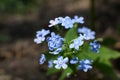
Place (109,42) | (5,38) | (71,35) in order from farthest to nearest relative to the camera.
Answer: (5,38), (109,42), (71,35)

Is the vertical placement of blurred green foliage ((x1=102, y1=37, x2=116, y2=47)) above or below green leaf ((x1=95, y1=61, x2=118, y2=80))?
above

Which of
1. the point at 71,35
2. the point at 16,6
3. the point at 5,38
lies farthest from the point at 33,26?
the point at 71,35

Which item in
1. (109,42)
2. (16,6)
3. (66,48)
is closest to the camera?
(66,48)

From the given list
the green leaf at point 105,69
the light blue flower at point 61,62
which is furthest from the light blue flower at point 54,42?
the green leaf at point 105,69

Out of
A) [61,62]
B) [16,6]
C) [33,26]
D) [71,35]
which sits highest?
[16,6]

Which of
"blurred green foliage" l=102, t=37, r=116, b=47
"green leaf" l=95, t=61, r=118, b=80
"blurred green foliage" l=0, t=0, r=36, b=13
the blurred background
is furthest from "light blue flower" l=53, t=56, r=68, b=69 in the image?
"blurred green foliage" l=0, t=0, r=36, b=13

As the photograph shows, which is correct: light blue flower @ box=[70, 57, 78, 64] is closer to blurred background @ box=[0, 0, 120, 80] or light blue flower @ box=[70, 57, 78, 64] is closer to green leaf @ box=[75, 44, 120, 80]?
green leaf @ box=[75, 44, 120, 80]

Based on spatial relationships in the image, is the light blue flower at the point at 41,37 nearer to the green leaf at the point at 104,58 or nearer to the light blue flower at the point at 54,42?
the light blue flower at the point at 54,42

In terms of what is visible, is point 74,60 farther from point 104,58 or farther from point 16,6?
point 16,6

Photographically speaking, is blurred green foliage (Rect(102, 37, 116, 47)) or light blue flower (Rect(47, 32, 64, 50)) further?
blurred green foliage (Rect(102, 37, 116, 47))
